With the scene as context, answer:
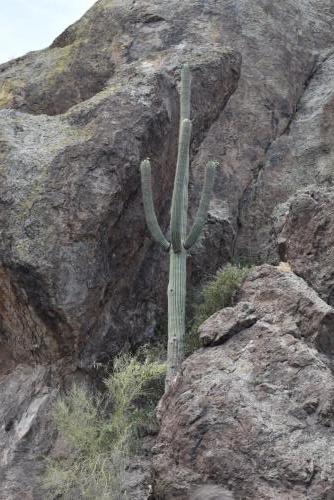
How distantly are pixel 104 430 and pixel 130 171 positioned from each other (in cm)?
466

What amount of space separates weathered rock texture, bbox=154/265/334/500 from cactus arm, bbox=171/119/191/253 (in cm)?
161

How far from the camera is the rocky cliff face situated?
11625 mm

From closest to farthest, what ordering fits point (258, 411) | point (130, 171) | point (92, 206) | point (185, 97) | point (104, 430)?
point (258, 411) → point (104, 430) → point (92, 206) → point (185, 97) → point (130, 171)

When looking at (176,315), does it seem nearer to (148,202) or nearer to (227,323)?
(227,323)

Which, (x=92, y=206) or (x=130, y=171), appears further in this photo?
(x=130, y=171)

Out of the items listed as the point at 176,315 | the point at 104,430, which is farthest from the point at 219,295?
the point at 104,430

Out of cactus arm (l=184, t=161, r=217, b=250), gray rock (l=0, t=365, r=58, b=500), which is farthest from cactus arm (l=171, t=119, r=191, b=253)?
gray rock (l=0, t=365, r=58, b=500)

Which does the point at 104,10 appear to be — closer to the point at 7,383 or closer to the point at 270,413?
the point at 7,383

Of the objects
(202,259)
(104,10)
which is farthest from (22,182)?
(104,10)

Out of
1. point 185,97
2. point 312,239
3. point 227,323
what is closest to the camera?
point 227,323

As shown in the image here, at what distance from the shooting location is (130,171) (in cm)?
1277

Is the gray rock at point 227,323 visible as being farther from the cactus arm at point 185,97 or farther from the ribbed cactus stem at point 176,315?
the cactus arm at point 185,97

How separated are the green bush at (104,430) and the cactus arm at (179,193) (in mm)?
1978

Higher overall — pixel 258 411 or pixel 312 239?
pixel 312 239
